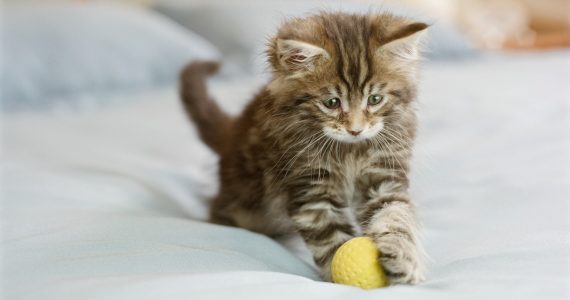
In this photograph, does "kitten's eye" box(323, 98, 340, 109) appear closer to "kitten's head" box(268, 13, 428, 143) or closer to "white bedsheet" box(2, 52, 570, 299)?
"kitten's head" box(268, 13, 428, 143)

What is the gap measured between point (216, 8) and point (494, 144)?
2.16 meters

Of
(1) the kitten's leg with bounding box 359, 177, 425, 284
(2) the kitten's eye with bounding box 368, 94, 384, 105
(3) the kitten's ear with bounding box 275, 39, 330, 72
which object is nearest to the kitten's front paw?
(1) the kitten's leg with bounding box 359, 177, 425, 284

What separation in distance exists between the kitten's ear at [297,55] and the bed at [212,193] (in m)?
0.36

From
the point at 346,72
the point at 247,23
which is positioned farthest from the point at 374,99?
the point at 247,23

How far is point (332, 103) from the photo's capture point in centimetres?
122

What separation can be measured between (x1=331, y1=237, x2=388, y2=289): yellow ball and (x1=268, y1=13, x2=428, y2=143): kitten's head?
230 millimetres

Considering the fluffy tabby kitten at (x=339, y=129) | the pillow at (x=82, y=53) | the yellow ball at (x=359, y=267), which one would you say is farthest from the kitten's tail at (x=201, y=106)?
the pillow at (x=82, y=53)

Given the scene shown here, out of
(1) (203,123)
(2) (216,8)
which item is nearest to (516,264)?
(1) (203,123)

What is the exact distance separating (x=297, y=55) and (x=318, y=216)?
1.12 feet

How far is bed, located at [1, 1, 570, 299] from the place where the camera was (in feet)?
2.99

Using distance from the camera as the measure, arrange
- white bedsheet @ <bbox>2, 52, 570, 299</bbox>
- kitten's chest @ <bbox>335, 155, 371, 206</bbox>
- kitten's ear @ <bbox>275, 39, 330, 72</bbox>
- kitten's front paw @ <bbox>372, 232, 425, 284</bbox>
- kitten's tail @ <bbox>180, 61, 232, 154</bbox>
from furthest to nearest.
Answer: kitten's tail @ <bbox>180, 61, 232, 154</bbox>
kitten's chest @ <bbox>335, 155, 371, 206</bbox>
kitten's ear @ <bbox>275, 39, 330, 72</bbox>
kitten's front paw @ <bbox>372, 232, 425, 284</bbox>
white bedsheet @ <bbox>2, 52, 570, 299</bbox>

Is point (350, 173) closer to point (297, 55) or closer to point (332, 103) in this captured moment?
point (332, 103)

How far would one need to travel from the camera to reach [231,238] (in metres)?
1.21

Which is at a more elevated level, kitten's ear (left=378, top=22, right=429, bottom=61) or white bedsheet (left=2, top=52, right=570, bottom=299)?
kitten's ear (left=378, top=22, right=429, bottom=61)
